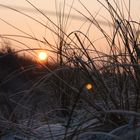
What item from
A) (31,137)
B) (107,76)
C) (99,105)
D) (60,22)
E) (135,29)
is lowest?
(31,137)

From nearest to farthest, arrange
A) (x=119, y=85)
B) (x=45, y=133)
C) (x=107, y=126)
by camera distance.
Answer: (x=107, y=126)
(x=45, y=133)
(x=119, y=85)

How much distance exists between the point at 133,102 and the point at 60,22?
3.76ft

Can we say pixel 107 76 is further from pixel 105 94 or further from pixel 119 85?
pixel 105 94

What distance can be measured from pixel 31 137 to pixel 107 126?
0.25 meters

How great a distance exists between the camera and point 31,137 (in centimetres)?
151

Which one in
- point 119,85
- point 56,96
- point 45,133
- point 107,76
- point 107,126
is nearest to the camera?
point 107,126

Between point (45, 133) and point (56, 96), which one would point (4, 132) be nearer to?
point (45, 133)

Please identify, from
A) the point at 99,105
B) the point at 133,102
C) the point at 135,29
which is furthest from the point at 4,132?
the point at 135,29

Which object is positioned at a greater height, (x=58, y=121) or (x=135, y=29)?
(x=135, y=29)

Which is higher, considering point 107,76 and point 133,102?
point 107,76

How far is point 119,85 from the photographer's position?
1631mm

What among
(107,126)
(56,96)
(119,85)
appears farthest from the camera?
(56,96)

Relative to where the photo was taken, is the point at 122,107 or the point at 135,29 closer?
the point at 122,107

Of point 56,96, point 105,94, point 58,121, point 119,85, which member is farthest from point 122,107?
point 56,96
